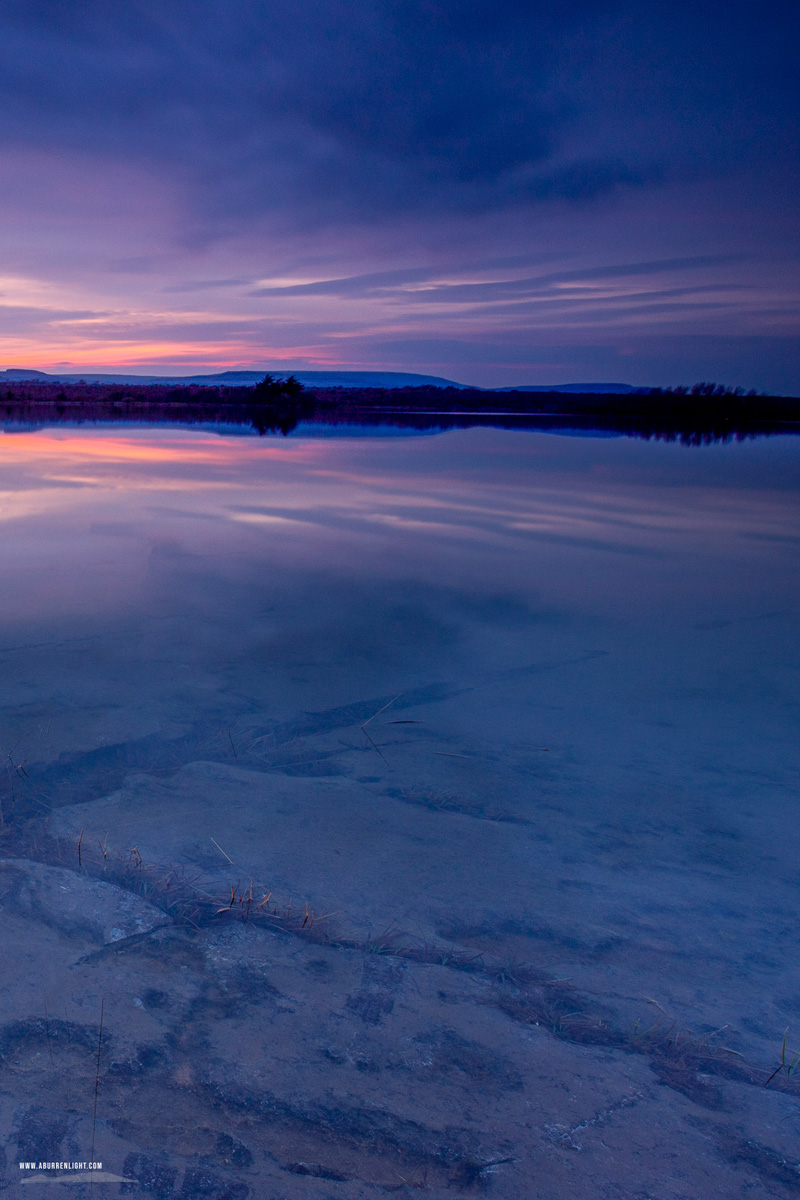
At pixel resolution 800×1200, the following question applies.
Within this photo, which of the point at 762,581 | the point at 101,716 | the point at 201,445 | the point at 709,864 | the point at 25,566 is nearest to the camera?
the point at 709,864

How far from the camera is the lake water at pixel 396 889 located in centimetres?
138

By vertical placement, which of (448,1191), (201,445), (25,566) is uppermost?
(201,445)

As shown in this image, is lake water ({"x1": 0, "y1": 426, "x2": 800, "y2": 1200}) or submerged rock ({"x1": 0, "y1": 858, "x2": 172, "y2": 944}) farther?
submerged rock ({"x1": 0, "y1": 858, "x2": 172, "y2": 944})

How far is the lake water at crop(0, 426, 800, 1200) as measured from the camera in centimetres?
138

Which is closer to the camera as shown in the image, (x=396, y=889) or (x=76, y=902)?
(x=76, y=902)

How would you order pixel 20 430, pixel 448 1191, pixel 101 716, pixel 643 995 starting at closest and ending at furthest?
pixel 448 1191 → pixel 643 995 → pixel 101 716 → pixel 20 430

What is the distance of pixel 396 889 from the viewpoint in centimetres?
216

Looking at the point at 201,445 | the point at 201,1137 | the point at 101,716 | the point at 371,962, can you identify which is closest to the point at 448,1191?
the point at 201,1137

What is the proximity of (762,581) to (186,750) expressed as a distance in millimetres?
5357

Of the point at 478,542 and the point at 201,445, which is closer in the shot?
the point at 478,542

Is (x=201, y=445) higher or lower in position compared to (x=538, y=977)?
higher

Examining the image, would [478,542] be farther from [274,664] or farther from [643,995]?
[643,995]

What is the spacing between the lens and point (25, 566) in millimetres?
5793

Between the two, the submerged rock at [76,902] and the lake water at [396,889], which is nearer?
the lake water at [396,889]
